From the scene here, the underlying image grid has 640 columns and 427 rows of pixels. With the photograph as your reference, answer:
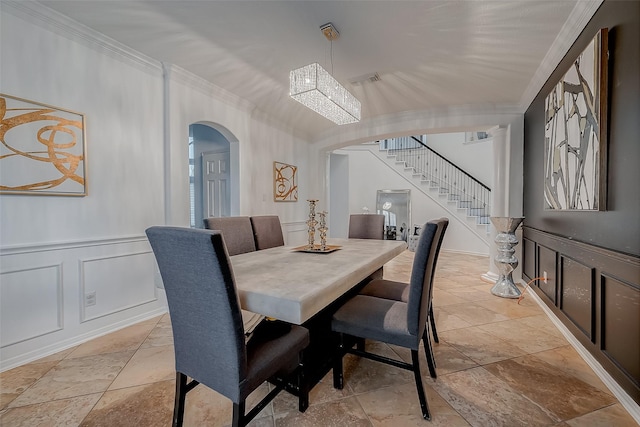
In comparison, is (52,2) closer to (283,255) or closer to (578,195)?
(283,255)

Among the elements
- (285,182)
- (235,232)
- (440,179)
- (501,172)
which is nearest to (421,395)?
(235,232)

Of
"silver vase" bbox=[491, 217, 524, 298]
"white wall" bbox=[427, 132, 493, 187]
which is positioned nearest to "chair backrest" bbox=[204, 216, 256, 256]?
"silver vase" bbox=[491, 217, 524, 298]

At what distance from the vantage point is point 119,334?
Answer: 7.82 ft

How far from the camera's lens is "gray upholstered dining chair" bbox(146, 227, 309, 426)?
981mm

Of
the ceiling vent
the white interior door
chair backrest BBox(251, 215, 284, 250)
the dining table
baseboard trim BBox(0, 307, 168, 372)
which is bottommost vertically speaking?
baseboard trim BBox(0, 307, 168, 372)

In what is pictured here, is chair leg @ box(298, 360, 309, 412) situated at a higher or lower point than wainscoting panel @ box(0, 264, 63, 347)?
lower

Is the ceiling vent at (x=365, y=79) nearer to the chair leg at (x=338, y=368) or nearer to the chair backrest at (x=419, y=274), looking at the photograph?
→ the chair backrest at (x=419, y=274)

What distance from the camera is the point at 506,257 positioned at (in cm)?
336

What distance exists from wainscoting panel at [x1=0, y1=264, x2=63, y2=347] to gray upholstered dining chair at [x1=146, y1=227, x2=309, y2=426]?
5.30 feet

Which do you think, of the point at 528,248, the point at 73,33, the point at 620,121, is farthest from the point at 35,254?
the point at 528,248

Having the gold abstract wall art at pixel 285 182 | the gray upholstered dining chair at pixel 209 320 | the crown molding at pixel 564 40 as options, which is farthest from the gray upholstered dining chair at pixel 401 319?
the gold abstract wall art at pixel 285 182

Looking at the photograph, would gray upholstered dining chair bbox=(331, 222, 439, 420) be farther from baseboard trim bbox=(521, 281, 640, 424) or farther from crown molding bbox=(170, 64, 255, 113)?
crown molding bbox=(170, 64, 255, 113)

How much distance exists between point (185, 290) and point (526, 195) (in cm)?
413

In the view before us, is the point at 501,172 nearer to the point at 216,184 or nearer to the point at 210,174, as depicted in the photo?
the point at 216,184
